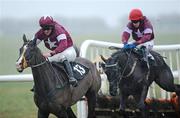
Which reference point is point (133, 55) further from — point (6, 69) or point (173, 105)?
point (6, 69)

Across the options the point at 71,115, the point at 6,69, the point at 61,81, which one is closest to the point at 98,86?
the point at 71,115

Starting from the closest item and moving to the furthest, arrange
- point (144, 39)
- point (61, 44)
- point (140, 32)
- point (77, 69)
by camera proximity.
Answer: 1. point (61, 44)
2. point (77, 69)
3. point (144, 39)
4. point (140, 32)

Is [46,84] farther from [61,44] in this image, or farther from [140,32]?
[140,32]

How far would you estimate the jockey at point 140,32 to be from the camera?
21.3 feet


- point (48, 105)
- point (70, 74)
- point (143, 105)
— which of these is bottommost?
point (143, 105)

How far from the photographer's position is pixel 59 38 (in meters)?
5.85

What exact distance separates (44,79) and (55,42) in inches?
27.9

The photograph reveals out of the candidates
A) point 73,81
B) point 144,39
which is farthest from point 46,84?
point 144,39

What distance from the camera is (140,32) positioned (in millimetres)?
6762

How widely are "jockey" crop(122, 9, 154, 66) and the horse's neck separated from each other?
4.55ft

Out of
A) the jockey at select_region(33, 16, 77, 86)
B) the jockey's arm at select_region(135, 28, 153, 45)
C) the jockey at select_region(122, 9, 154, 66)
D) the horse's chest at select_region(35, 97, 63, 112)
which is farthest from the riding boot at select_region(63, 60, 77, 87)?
the jockey's arm at select_region(135, 28, 153, 45)

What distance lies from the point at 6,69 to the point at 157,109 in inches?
267

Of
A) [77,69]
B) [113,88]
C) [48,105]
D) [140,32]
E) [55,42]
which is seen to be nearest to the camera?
[48,105]

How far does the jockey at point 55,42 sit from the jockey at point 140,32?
3.33 ft
